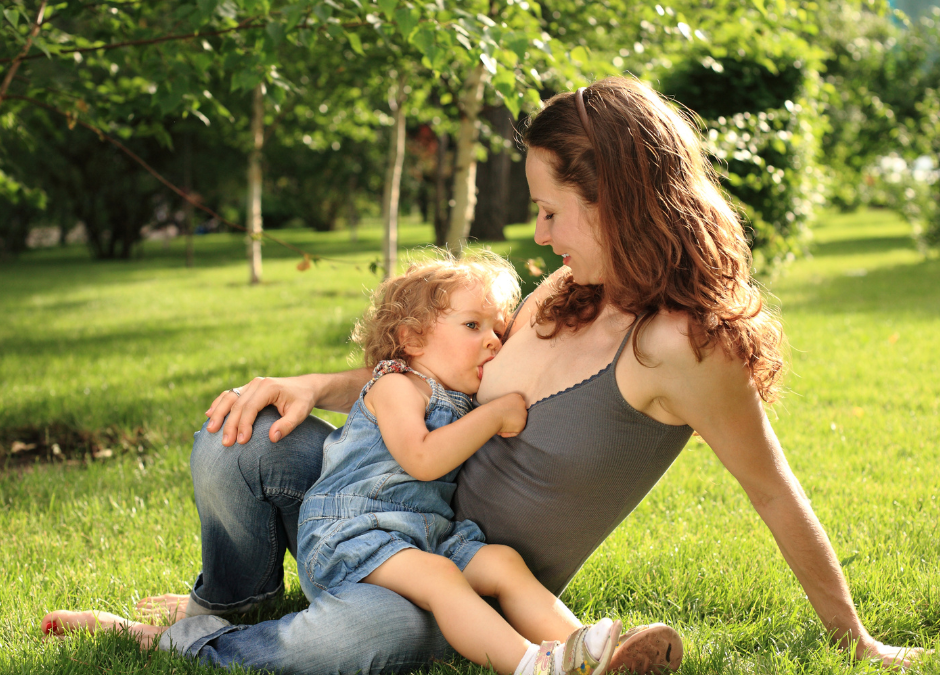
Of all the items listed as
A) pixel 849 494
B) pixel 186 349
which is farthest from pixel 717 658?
pixel 186 349

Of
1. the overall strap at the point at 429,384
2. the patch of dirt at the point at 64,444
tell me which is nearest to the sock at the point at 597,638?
the overall strap at the point at 429,384

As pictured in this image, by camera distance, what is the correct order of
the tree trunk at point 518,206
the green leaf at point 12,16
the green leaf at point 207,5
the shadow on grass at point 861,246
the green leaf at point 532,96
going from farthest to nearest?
the tree trunk at point 518,206 → the shadow on grass at point 861,246 → the green leaf at point 532,96 → the green leaf at point 207,5 → the green leaf at point 12,16

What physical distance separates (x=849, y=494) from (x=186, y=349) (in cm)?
592

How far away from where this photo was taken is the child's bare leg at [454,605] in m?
1.75

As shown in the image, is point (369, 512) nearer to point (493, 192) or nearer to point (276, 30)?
point (276, 30)

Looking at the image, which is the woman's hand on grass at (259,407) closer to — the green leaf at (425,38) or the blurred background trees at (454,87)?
the blurred background trees at (454,87)

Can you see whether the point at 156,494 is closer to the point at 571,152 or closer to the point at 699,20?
the point at 571,152

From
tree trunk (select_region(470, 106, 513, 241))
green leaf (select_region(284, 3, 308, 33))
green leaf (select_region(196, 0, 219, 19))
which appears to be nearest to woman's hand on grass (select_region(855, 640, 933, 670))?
green leaf (select_region(284, 3, 308, 33))

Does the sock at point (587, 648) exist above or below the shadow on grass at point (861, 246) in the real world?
above

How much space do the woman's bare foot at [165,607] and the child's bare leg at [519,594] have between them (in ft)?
3.23

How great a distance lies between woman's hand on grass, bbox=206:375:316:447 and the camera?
213 centimetres

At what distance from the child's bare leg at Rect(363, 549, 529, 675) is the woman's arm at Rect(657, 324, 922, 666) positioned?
63 centimetres

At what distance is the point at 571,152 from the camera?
5.96 ft

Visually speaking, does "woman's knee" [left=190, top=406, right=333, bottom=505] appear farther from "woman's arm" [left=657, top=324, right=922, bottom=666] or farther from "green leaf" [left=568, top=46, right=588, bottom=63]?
"green leaf" [left=568, top=46, right=588, bottom=63]
